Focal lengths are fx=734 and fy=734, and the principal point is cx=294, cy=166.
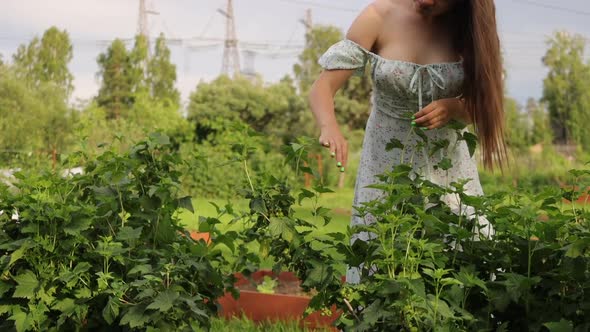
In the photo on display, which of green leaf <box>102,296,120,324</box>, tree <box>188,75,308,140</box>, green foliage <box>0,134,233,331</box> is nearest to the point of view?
green leaf <box>102,296,120,324</box>

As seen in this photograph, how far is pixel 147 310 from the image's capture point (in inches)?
83.7

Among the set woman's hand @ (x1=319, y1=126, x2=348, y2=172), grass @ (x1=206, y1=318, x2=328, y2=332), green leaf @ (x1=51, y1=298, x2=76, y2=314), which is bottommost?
grass @ (x1=206, y1=318, x2=328, y2=332)

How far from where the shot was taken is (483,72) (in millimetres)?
2445

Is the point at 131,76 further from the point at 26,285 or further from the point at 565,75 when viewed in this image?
the point at 26,285

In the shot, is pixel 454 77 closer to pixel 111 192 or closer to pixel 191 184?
pixel 111 192

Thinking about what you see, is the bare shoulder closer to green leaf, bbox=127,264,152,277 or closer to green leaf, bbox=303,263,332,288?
green leaf, bbox=303,263,332,288

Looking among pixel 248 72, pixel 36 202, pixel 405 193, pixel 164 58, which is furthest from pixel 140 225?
pixel 248 72

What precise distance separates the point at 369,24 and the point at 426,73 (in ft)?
0.85

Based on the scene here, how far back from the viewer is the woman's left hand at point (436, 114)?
7.57ft

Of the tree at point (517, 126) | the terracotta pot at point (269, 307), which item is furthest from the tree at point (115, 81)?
the terracotta pot at point (269, 307)

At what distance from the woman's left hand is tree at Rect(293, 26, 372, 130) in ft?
74.5

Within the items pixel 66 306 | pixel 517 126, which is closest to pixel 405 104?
pixel 66 306

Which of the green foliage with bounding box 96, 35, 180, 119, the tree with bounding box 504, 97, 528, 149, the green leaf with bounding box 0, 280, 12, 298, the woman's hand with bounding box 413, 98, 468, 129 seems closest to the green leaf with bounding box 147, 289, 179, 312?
the green leaf with bounding box 0, 280, 12, 298

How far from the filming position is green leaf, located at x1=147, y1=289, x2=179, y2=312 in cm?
203
